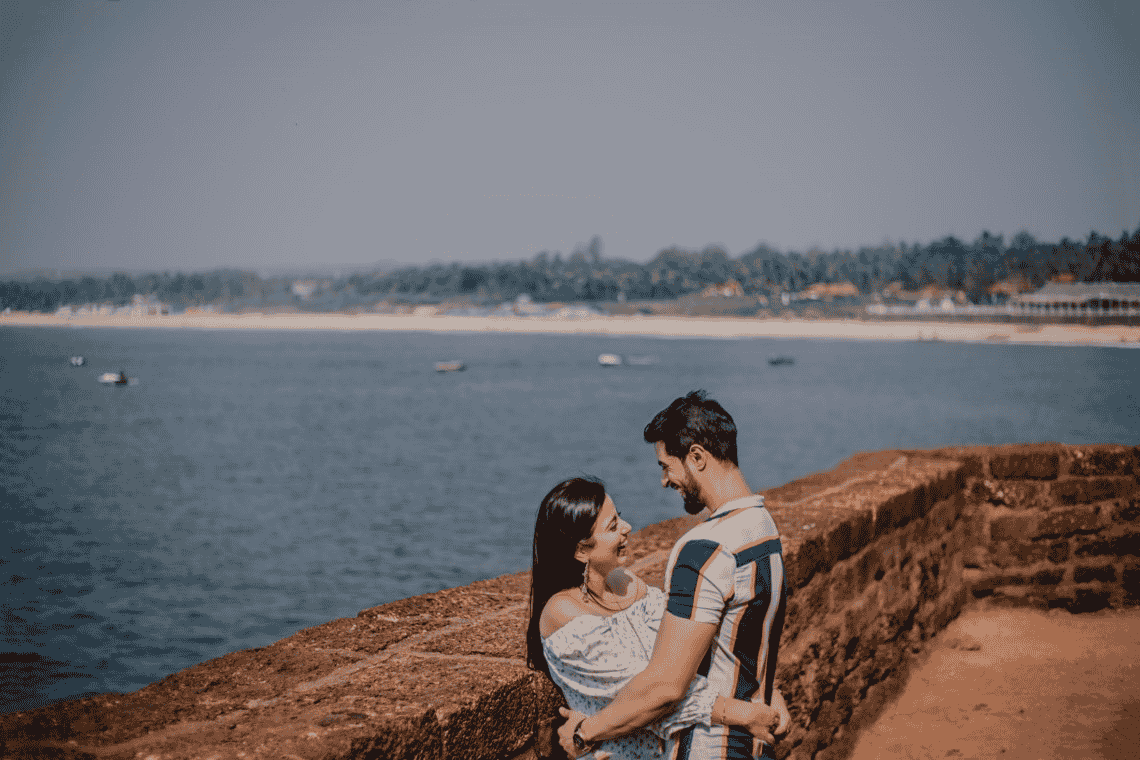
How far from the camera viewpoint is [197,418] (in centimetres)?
5856

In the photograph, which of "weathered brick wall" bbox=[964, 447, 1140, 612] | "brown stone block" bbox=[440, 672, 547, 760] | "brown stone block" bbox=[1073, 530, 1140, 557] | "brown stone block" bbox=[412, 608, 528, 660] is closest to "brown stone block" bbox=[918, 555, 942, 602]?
"weathered brick wall" bbox=[964, 447, 1140, 612]

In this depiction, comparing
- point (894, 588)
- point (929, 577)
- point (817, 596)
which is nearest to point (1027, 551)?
point (929, 577)

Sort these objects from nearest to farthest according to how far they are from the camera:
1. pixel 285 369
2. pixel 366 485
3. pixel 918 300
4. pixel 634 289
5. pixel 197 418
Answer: pixel 366 485, pixel 197 418, pixel 285 369, pixel 918 300, pixel 634 289

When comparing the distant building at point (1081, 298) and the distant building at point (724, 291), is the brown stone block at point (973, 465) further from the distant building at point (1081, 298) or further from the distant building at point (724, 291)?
the distant building at point (724, 291)

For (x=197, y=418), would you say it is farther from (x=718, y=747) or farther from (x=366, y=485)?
(x=718, y=747)

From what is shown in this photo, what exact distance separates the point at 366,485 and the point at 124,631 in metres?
16.6

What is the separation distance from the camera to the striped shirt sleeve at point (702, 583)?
1.97 metres

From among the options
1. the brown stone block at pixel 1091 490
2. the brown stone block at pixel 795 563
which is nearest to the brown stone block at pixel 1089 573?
the brown stone block at pixel 1091 490

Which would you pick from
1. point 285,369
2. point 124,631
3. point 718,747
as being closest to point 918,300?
point 285,369

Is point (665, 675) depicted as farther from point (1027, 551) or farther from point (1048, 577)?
point (1048, 577)

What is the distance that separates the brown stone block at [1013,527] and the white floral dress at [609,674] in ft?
14.6

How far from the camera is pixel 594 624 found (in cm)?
211

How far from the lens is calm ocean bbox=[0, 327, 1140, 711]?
2259 cm

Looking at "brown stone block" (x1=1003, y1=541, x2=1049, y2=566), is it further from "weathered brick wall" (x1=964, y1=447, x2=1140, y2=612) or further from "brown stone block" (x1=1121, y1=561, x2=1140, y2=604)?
"brown stone block" (x1=1121, y1=561, x2=1140, y2=604)
